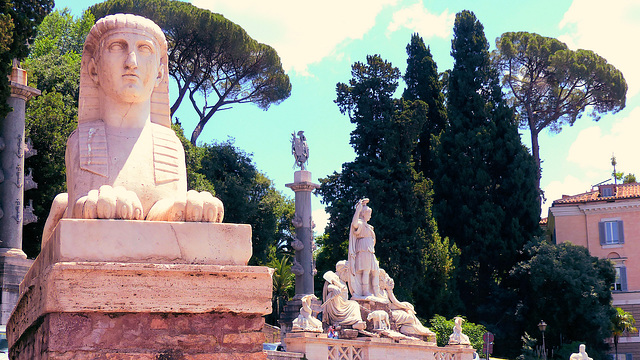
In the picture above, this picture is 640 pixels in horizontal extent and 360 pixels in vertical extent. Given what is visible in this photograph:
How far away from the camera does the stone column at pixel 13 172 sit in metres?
16.6

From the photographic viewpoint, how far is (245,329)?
400 centimetres

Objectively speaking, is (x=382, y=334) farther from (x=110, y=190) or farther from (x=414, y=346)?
(x=110, y=190)

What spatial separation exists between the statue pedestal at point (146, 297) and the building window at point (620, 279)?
102 feet

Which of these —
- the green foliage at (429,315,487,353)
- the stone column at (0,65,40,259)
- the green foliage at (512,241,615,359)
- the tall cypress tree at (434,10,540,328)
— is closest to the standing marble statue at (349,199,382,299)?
the stone column at (0,65,40,259)

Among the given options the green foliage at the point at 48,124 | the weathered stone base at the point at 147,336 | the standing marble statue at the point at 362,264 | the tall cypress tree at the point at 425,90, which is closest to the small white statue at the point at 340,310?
the standing marble statue at the point at 362,264

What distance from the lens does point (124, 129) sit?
467 cm

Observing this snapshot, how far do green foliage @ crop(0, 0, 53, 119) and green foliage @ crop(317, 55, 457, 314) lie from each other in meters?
13.0

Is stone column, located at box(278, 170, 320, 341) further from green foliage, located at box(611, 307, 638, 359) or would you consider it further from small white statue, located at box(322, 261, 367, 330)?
green foliage, located at box(611, 307, 638, 359)

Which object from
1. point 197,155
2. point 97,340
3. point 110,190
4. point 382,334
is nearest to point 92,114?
point 110,190

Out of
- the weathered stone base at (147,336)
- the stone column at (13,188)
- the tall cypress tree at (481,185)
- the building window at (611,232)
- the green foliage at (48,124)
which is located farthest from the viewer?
the building window at (611,232)

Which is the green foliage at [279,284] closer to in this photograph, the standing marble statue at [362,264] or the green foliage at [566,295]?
the green foliage at [566,295]

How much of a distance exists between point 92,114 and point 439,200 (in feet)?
91.5

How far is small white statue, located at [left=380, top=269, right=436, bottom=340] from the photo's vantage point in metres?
15.4

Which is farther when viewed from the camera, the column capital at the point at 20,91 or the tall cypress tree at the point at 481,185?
the tall cypress tree at the point at 481,185
